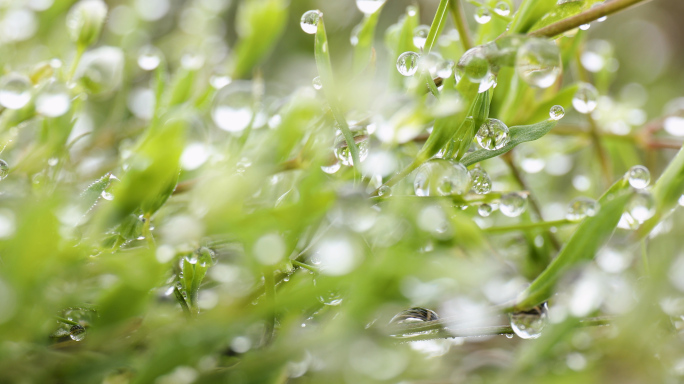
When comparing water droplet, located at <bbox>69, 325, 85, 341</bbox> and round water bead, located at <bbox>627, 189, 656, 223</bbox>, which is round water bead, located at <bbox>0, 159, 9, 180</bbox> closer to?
water droplet, located at <bbox>69, 325, 85, 341</bbox>

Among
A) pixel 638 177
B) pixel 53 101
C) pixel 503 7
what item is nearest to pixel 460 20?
pixel 503 7

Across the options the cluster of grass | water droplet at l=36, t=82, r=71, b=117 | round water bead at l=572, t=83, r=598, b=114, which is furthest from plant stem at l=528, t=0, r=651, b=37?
water droplet at l=36, t=82, r=71, b=117

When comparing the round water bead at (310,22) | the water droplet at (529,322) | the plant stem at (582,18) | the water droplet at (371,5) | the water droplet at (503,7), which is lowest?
the water droplet at (529,322)

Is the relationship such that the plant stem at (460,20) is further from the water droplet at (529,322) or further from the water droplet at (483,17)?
the water droplet at (529,322)

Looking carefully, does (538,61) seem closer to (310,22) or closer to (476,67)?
(476,67)

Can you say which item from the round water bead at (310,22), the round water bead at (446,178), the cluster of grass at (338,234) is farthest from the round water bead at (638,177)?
the round water bead at (310,22)

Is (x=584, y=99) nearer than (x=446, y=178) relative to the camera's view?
No

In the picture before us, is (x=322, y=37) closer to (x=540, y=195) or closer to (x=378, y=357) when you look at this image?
(x=378, y=357)

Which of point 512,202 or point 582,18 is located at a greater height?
point 582,18

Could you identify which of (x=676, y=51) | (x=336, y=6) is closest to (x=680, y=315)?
(x=336, y=6)
